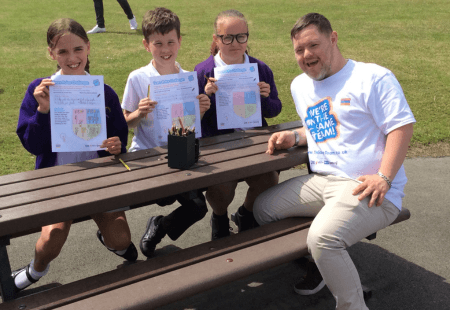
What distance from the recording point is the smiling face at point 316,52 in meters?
3.04

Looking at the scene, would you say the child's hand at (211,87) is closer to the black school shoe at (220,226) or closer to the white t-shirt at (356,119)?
the white t-shirt at (356,119)

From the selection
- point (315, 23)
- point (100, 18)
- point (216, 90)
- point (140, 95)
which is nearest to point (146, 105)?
point (140, 95)

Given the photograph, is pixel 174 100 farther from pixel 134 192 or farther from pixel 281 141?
pixel 134 192

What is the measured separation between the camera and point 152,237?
375 cm

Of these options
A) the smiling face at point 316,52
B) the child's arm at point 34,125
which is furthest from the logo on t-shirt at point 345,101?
the child's arm at point 34,125

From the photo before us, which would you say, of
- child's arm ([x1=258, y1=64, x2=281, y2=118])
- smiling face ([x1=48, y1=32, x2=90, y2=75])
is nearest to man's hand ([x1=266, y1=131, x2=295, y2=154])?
child's arm ([x1=258, y1=64, x2=281, y2=118])

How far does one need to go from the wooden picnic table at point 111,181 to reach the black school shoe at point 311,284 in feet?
2.53

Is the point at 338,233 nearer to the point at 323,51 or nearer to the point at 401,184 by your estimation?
the point at 401,184

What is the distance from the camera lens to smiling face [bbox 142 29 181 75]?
3.45 metres

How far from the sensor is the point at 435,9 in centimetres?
1415

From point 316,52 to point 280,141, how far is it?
0.59 metres

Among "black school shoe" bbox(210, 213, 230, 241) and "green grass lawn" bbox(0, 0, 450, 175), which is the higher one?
"green grass lawn" bbox(0, 0, 450, 175)

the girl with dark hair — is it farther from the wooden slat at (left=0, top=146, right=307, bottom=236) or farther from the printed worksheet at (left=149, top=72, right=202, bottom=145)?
the wooden slat at (left=0, top=146, right=307, bottom=236)

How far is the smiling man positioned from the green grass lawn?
126 inches
